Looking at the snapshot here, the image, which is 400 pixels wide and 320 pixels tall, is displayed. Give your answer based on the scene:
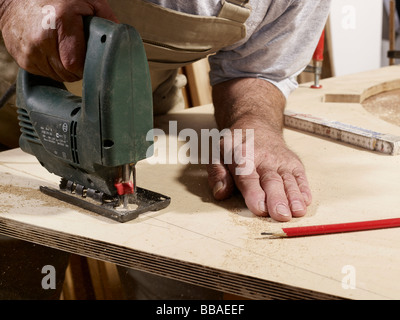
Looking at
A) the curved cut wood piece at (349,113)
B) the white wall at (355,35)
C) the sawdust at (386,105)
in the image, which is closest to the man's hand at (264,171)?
the curved cut wood piece at (349,113)

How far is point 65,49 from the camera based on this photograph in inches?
31.1

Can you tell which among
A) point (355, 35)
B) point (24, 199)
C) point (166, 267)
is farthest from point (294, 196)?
point (355, 35)

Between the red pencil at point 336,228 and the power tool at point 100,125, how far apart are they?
0.24m

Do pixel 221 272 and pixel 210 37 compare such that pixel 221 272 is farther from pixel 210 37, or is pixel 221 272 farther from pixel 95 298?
pixel 95 298

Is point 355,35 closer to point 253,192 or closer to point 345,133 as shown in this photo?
point 345,133

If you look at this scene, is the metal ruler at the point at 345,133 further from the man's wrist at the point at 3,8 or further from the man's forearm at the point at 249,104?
the man's wrist at the point at 3,8

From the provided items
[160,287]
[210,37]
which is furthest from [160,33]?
[160,287]

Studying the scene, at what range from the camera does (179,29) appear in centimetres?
120

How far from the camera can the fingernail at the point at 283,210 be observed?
837 millimetres

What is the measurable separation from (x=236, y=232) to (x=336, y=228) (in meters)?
0.16

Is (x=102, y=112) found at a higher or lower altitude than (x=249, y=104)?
higher

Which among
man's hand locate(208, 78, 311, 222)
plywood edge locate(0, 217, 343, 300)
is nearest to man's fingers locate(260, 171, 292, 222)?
man's hand locate(208, 78, 311, 222)

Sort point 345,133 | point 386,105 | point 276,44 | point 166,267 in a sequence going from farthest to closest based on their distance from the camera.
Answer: point 386,105 → point 276,44 → point 345,133 → point 166,267

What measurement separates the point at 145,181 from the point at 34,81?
29cm
